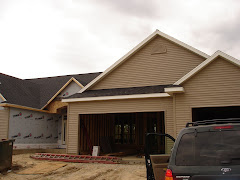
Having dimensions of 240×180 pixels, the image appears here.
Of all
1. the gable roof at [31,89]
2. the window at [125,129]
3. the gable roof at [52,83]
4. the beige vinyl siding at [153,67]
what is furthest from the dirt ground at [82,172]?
the gable roof at [52,83]

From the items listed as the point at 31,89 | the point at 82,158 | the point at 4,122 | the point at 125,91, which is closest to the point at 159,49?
the point at 125,91

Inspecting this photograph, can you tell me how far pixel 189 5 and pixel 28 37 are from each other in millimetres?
11849

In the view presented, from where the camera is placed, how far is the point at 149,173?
590cm

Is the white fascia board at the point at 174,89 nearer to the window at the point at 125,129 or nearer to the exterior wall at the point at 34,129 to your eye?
the window at the point at 125,129

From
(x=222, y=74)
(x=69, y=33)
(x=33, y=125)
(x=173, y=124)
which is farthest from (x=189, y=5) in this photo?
(x=33, y=125)

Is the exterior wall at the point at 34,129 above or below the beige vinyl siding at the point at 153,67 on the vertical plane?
below

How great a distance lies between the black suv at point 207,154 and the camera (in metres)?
3.64

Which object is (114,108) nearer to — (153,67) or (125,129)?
(153,67)

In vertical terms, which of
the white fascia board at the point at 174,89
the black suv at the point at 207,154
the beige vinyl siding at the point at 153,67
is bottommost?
the black suv at the point at 207,154

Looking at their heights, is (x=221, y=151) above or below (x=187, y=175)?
above

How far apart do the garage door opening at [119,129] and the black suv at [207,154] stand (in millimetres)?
13473

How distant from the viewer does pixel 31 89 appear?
22.6 metres

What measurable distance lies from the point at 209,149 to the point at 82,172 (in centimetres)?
851

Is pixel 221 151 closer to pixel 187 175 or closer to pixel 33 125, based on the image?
pixel 187 175
